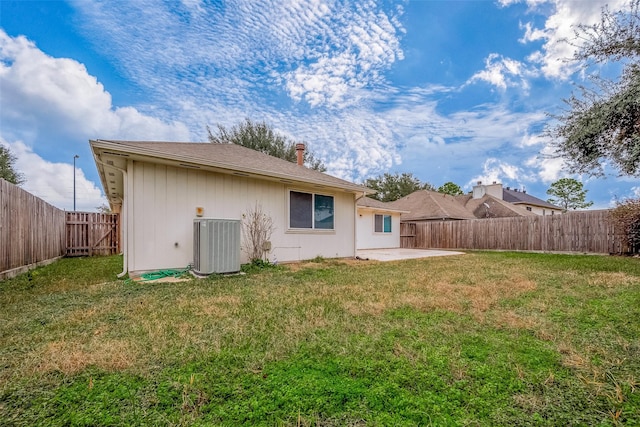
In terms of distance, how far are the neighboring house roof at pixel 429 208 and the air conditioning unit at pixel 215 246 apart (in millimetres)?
14180

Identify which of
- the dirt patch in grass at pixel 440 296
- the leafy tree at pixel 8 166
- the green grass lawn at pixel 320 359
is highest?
the leafy tree at pixel 8 166

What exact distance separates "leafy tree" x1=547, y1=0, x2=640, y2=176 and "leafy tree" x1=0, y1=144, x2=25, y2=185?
96.1 ft

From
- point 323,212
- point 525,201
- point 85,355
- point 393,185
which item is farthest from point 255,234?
point 525,201

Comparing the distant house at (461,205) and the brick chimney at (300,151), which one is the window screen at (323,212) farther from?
the distant house at (461,205)

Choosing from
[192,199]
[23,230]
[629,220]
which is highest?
[192,199]

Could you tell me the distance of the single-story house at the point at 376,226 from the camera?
15203 millimetres

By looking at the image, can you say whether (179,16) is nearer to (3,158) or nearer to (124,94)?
(124,94)

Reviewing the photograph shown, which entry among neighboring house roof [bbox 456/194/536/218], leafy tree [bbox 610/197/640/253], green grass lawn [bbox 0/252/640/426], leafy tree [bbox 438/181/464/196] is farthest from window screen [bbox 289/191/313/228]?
leafy tree [bbox 438/181/464/196]

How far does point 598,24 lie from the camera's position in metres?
6.75

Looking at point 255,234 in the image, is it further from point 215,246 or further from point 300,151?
point 300,151

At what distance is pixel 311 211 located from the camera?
8773 millimetres

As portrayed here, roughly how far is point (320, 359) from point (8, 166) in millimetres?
27445

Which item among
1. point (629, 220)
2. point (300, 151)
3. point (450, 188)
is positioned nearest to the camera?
point (629, 220)

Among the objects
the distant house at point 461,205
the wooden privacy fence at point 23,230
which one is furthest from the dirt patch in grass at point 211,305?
the distant house at point 461,205
